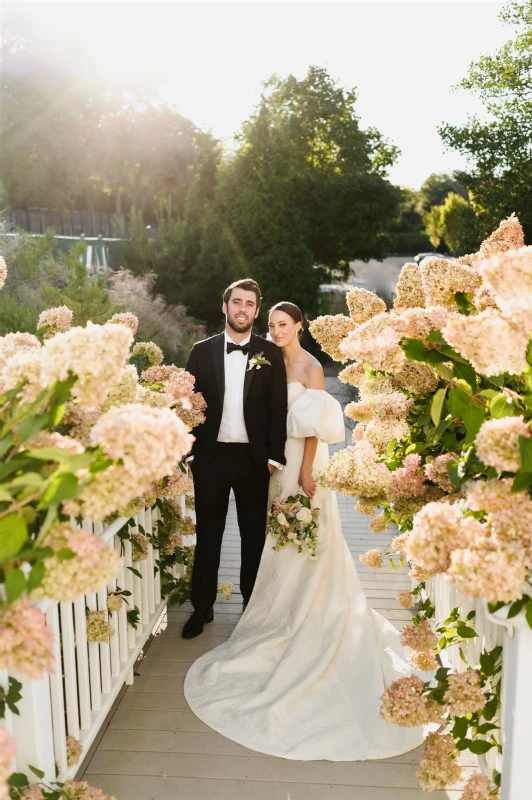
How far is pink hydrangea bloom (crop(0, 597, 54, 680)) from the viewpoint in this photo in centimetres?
100

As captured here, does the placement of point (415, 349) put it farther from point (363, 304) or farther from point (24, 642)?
point (24, 642)

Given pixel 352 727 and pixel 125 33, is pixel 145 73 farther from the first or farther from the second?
pixel 352 727

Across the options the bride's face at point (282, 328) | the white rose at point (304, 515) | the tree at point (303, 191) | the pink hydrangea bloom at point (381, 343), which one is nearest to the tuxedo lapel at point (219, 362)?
the bride's face at point (282, 328)

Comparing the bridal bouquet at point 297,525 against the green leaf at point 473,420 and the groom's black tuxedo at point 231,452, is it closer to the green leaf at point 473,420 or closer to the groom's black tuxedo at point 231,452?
the groom's black tuxedo at point 231,452

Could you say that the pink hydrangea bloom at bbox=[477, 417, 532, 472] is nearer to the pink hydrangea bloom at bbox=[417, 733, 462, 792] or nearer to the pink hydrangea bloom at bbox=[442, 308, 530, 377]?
the pink hydrangea bloom at bbox=[442, 308, 530, 377]

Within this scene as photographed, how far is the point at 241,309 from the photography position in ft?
10.5

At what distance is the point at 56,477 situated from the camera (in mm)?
1006

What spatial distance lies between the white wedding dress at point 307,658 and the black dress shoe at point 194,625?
0.20 meters

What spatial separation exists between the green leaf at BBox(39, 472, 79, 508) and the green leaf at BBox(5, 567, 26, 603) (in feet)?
0.40

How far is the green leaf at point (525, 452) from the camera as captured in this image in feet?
3.57

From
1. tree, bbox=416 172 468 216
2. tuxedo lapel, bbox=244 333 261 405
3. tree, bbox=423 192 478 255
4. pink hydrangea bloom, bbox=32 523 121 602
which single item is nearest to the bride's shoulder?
tuxedo lapel, bbox=244 333 261 405

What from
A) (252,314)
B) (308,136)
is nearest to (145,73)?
(308,136)

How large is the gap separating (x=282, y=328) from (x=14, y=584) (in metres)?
2.39

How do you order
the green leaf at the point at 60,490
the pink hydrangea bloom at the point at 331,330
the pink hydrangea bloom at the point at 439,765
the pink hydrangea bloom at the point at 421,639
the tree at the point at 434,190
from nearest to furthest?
the green leaf at the point at 60,490, the pink hydrangea bloom at the point at 439,765, the pink hydrangea bloom at the point at 421,639, the pink hydrangea bloom at the point at 331,330, the tree at the point at 434,190
